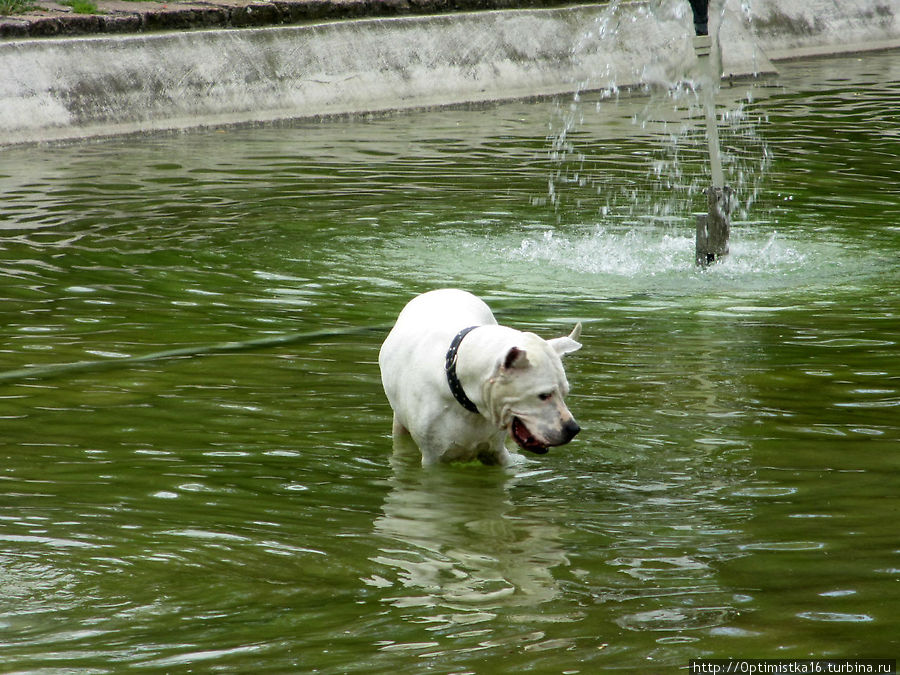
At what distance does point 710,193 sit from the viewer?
10258 millimetres

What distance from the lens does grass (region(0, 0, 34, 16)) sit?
18.8 meters

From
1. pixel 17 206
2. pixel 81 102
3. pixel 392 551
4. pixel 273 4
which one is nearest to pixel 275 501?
pixel 392 551

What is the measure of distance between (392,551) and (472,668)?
116 cm

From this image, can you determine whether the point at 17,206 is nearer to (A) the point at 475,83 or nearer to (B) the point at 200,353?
(B) the point at 200,353

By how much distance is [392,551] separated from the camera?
4.89m

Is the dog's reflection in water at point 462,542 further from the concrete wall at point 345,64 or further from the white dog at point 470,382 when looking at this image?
the concrete wall at point 345,64

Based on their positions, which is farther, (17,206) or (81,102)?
(81,102)

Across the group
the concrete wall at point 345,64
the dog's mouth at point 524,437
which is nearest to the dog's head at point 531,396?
the dog's mouth at point 524,437

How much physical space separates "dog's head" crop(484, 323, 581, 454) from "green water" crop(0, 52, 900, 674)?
32 centimetres

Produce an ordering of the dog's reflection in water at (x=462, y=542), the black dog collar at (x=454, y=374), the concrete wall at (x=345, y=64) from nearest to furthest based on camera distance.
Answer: the dog's reflection in water at (x=462, y=542) → the black dog collar at (x=454, y=374) → the concrete wall at (x=345, y=64)

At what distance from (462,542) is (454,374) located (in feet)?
2.63

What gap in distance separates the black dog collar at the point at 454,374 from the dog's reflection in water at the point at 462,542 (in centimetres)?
40

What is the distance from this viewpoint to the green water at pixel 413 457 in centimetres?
410

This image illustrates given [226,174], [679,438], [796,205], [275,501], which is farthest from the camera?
[226,174]
